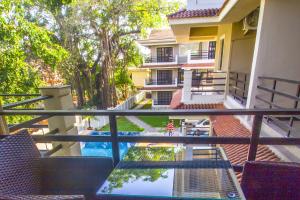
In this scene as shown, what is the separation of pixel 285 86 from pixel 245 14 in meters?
2.06

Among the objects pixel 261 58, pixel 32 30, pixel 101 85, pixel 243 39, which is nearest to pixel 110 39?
pixel 101 85

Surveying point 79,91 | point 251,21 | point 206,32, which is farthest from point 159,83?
point 251,21

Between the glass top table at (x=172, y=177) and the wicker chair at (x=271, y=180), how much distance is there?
0.13m

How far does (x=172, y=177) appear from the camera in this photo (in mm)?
1193

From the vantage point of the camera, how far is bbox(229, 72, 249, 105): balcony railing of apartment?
14.0 feet

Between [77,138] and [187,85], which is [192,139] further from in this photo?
[187,85]

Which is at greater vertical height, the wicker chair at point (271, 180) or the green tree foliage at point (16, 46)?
the green tree foliage at point (16, 46)

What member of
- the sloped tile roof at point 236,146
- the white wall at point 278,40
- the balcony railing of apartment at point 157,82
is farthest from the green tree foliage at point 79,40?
the white wall at point 278,40

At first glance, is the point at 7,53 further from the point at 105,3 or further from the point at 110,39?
the point at 110,39

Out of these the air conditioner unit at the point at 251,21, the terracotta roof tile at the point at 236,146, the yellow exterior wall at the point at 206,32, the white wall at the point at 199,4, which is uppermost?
the white wall at the point at 199,4

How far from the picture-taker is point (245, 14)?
435cm

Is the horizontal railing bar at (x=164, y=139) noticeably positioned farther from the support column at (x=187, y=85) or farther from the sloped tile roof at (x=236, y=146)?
the support column at (x=187, y=85)

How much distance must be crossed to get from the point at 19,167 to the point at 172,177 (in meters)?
1.03

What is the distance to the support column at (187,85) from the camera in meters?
5.68
